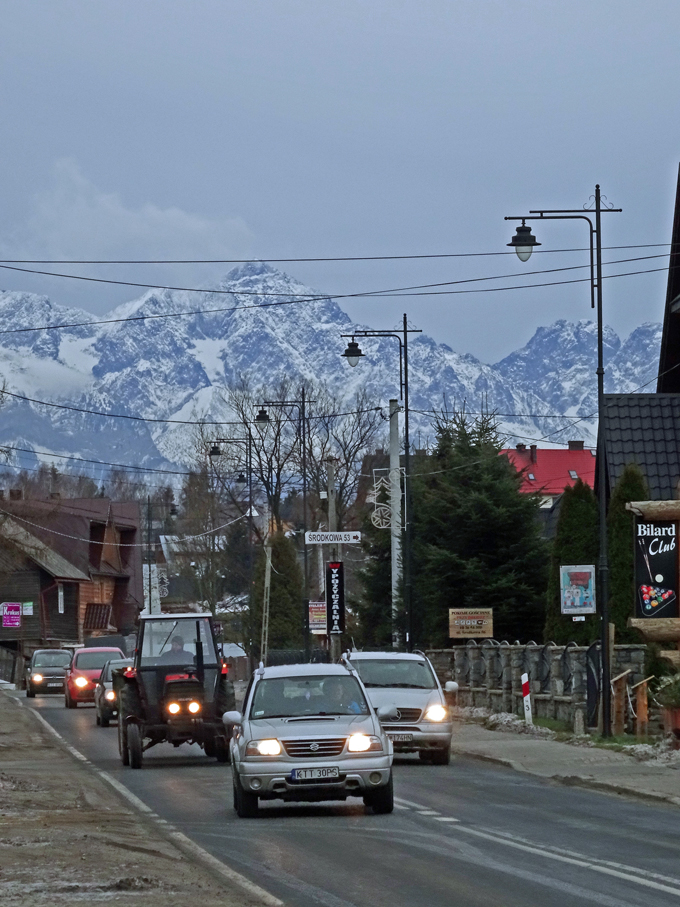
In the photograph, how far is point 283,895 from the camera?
34.3ft

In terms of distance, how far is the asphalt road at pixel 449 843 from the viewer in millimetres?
10531

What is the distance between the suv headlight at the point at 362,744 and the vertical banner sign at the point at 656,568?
9.57 meters

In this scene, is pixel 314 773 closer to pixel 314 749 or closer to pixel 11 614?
pixel 314 749

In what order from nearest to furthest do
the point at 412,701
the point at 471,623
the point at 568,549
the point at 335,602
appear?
the point at 412,701 < the point at 568,549 < the point at 471,623 < the point at 335,602

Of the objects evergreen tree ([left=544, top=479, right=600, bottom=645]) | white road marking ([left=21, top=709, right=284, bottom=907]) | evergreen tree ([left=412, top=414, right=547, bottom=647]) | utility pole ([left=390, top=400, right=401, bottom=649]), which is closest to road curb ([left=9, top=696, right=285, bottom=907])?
white road marking ([left=21, top=709, right=284, bottom=907])

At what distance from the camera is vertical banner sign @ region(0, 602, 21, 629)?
7725cm

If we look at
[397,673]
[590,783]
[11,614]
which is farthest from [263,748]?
[11,614]

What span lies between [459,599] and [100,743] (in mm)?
14398

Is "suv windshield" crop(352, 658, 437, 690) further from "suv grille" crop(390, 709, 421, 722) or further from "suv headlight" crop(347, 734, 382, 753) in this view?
"suv headlight" crop(347, 734, 382, 753)

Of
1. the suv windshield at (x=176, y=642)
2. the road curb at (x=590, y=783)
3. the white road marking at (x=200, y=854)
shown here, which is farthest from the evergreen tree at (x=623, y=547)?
the white road marking at (x=200, y=854)

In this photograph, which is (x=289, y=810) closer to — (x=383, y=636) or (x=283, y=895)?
(x=283, y=895)

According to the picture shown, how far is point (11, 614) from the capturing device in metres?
79.0

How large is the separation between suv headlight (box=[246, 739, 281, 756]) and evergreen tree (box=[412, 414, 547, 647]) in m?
24.1

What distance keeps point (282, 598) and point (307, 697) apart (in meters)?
58.3
